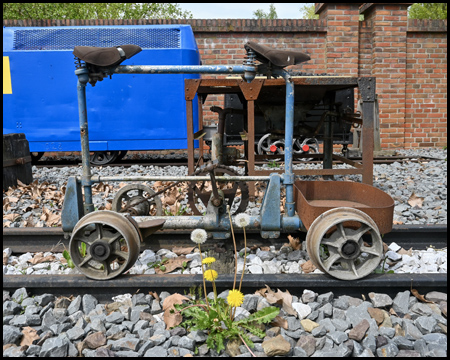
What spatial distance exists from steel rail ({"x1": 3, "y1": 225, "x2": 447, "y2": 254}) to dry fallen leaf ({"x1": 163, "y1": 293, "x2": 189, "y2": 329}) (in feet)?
3.13

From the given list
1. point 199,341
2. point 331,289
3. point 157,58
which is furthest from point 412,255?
point 157,58

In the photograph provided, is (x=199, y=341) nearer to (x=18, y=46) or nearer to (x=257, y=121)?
(x=257, y=121)

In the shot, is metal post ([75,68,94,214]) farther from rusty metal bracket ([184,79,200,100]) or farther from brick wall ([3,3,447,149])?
brick wall ([3,3,447,149])

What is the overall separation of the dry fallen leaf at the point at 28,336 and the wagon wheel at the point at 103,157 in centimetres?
650

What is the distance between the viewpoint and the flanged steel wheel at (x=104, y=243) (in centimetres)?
239

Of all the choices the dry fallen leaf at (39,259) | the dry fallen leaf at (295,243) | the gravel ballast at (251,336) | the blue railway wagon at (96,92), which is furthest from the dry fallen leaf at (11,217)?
the blue railway wagon at (96,92)

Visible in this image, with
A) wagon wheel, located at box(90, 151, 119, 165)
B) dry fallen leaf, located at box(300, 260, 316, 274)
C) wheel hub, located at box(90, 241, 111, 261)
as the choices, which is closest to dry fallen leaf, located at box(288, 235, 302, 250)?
dry fallen leaf, located at box(300, 260, 316, 274)

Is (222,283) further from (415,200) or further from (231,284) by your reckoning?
(415,200)

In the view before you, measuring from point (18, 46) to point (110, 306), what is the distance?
24.1 feet

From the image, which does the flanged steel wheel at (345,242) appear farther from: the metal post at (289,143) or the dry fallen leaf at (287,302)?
the metal post at (289,143)

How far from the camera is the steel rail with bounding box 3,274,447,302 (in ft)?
7.64

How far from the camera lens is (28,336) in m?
2.00

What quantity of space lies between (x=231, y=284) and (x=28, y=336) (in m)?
1.12

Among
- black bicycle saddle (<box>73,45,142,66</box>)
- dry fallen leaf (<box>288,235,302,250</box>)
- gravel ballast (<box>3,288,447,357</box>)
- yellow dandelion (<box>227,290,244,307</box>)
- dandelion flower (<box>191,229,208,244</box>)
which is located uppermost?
black bicycle saddle (<box>73,45,142,66</box>)
